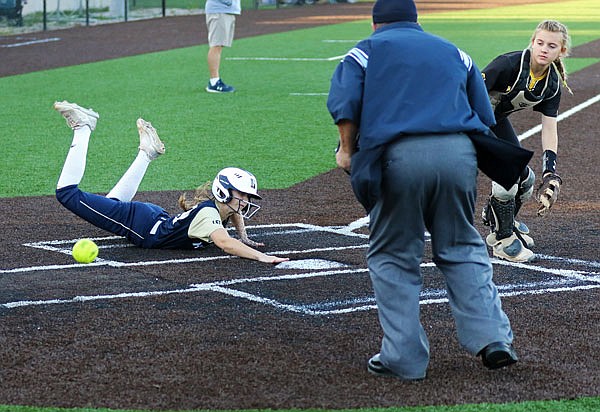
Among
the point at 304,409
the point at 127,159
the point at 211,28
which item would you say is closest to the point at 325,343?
the point at 304,409

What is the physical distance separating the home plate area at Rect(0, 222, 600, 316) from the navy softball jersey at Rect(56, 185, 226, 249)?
0.10m

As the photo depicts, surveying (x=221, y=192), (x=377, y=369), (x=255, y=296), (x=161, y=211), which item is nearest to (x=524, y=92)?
(x=221, y=192)

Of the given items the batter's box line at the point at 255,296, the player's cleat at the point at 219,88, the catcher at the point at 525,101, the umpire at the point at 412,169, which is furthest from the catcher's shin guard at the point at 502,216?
the player's cleat at the point at 219,88

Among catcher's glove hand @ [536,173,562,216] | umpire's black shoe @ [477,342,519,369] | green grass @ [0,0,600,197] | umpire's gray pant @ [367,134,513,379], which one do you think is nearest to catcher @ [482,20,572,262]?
catcher's glove hand @ [536,173,562,216]

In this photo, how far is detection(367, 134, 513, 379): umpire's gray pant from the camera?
5637 millimetres

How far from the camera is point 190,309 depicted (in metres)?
7.10

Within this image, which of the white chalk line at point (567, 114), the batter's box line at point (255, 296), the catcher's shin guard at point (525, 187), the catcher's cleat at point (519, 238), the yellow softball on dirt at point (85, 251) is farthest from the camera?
the white chalk line at point (567, 114)

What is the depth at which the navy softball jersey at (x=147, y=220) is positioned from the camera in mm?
8523

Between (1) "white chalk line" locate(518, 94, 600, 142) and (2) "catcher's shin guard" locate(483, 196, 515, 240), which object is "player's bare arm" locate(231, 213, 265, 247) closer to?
(2) "catcher's shin guard" locate(483, 196, 515, 240)

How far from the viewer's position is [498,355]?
5.72 metres

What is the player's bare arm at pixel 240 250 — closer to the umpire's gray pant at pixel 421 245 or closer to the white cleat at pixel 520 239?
the white cleat at pixel 520 239

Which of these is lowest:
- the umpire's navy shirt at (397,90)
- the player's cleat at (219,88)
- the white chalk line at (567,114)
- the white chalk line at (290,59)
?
the white chalk line at (290,59)

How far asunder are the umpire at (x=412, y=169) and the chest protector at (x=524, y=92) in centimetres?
233

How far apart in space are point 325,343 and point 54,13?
2982 centimetres
